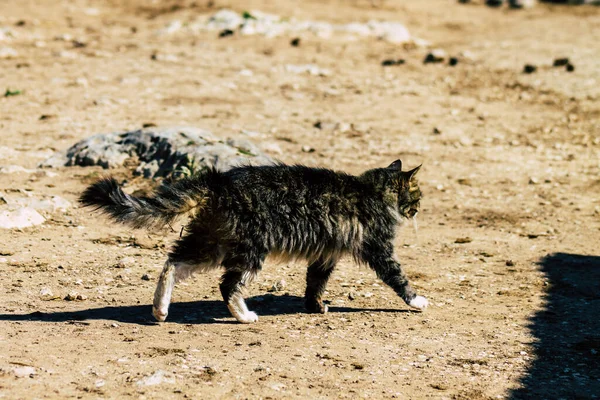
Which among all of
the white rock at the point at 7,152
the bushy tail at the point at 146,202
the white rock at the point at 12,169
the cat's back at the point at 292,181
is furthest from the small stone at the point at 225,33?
the bushy tail at the point at 146,202

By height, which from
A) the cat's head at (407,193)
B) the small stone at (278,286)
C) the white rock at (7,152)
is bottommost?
the small stone at (278,286)

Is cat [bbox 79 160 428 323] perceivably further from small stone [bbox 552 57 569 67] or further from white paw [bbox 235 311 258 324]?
small stone [bbox 552 57 569 67]

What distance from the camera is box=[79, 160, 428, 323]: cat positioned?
21.8 feet

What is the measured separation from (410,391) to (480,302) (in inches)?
88.3

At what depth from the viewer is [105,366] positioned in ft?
18.9

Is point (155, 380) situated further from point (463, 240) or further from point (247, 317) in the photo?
point (463, 240)

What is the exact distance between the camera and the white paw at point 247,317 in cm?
691

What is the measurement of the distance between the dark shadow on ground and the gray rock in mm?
3586

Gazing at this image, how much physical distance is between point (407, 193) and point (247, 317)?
1.82 meters

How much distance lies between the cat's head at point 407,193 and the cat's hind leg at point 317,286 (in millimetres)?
830

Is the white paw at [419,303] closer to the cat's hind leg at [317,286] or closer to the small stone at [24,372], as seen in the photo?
the cat's hind leg at [317,286]

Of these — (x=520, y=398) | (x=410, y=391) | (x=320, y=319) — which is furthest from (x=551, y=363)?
(x=320, y=319)

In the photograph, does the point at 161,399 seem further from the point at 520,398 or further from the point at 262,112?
the point at 262,112

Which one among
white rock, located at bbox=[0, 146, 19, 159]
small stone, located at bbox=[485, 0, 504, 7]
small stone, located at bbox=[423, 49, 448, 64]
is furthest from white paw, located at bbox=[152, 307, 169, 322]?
small stone, located at bbox=[485, 0, 504, 7]
